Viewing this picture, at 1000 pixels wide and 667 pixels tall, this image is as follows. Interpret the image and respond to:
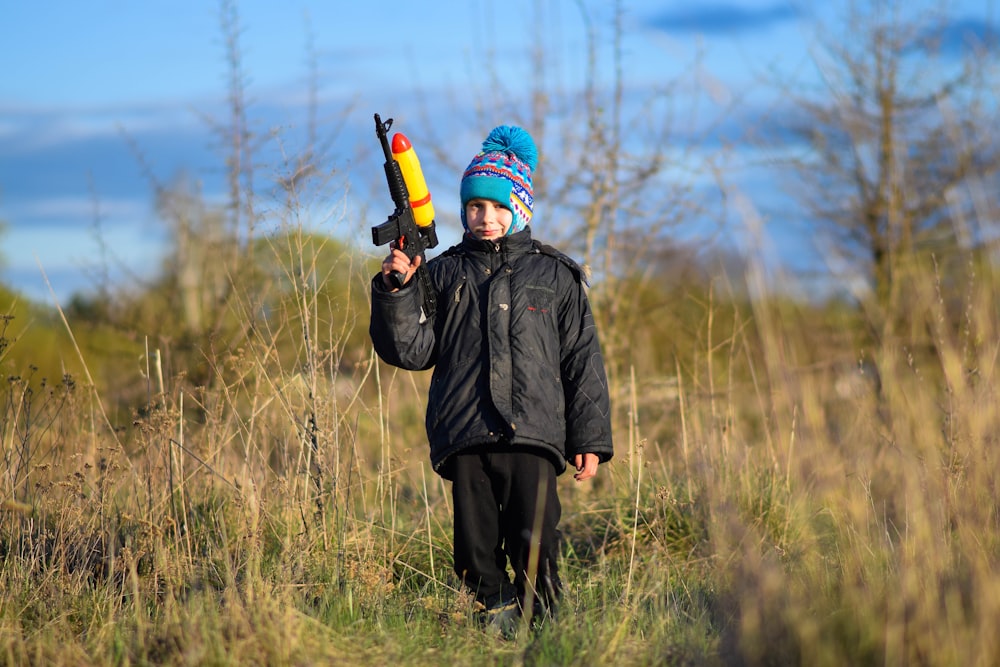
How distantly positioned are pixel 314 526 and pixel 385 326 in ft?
3.06

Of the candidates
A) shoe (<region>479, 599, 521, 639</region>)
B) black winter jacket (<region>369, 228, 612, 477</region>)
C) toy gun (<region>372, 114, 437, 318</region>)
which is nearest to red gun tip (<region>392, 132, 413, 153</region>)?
toy gun (<region>372, 114, 437, 318</region>)

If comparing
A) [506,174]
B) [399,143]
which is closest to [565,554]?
[506,174]

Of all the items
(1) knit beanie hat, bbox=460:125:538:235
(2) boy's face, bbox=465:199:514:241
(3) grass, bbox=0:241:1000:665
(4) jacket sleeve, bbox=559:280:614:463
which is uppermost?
(1) knit beanie hat, bbox=460:125:538:235

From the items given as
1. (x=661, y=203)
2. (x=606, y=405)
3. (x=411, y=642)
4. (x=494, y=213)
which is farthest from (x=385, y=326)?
(x=661, y=203)

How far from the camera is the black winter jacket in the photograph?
3594 mm

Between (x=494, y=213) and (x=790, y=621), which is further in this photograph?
(x=494, y=213)

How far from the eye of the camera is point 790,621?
2516mm

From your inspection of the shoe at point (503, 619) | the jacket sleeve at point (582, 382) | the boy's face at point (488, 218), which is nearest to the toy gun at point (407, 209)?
the boy's face at point (488, 218)

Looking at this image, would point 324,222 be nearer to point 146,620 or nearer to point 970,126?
point 146,620

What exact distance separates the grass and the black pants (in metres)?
0.13

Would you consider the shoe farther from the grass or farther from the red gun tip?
the red gun tip

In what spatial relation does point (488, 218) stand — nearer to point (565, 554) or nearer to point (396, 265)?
point (396, 265)

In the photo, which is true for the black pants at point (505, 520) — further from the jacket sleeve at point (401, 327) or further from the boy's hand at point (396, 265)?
the boy's hand at point (396, 265)

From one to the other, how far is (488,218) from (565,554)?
1889mm
